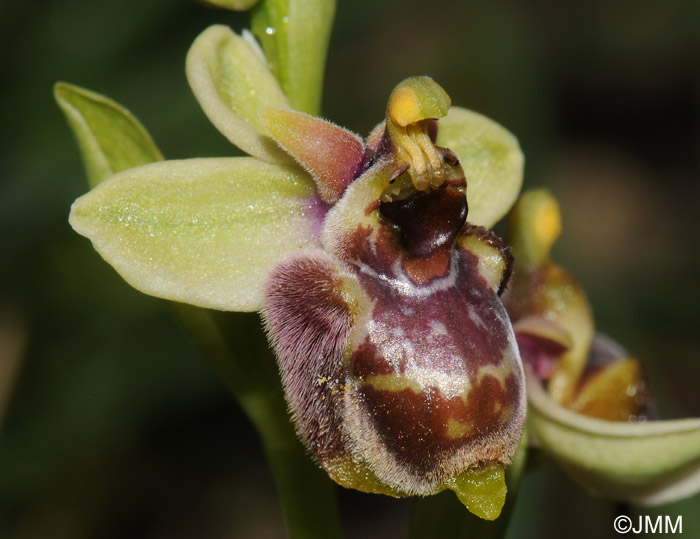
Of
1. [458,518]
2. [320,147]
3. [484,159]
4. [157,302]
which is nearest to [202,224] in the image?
[320,147]

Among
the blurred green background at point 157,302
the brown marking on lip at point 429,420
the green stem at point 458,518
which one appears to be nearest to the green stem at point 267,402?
the green stem at point 458,518

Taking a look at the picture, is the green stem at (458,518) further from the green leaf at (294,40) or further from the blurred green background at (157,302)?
the blurred green background at (157,302)

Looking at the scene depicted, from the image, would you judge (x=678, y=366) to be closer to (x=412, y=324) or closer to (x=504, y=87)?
(x=504, y=87)

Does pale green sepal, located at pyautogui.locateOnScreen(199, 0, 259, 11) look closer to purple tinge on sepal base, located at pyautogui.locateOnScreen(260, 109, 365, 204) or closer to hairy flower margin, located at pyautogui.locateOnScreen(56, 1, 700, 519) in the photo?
hairy flower margin, located at pyautogui.locateOnScreen(56, 1, 700, 519)

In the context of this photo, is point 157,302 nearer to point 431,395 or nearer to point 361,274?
point 361,274

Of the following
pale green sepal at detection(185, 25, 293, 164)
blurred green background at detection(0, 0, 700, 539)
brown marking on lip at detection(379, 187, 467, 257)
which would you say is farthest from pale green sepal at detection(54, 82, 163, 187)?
blurred green background at detection(0, 0, 700, 539)
